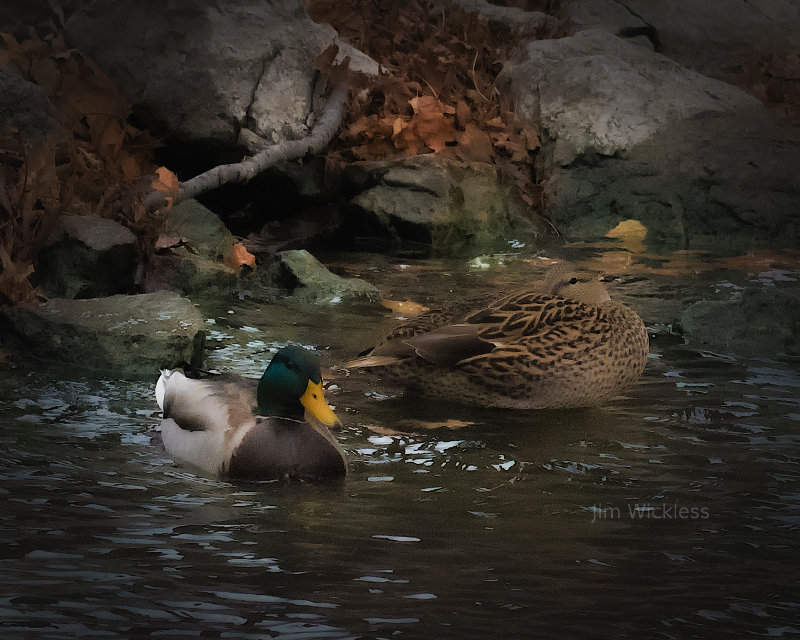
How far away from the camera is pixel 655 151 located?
11258mm

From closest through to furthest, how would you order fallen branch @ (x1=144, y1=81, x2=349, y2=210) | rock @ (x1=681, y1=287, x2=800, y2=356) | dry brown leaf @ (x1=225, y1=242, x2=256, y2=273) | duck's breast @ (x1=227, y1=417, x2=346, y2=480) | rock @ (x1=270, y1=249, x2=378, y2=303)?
1. duck's breast @ (x1=227, y1=417, x2=346, y2=480)
2. rock @ (x1=681, y1=287, x2=800, y2=356)
3. rock @ (x1=270, y1=249, x2=378, y2=303)
4. dry brown leaf @ (x1=225, y1=242, x2=256, y2=273)
5. fallen branch @ (x1=144, y1=81, x2=349, y2=210)

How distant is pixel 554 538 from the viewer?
4.52m

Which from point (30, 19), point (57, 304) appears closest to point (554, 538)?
point (57, 304)

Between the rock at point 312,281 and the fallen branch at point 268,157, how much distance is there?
3.47 ft

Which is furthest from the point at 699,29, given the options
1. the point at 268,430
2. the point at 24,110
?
the point at 268,430

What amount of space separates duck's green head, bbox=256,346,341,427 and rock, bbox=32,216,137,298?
3.09 meters

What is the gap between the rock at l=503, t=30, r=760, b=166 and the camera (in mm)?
11445

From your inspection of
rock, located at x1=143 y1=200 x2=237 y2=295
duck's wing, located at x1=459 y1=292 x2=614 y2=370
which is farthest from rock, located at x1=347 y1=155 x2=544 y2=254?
duck's wing, located at x1=459 y1=292 x2=614 y2=370

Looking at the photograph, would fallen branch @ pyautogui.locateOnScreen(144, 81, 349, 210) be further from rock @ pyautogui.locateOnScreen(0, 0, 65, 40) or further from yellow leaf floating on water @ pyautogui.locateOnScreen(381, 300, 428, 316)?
rock @ pyautogui.locateOnScreen(0, 0, 65, 40)

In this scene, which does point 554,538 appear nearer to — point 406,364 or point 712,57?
point 406,364

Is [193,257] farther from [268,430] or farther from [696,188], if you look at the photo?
[696,188]

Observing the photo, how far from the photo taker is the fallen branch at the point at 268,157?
9.46 metres

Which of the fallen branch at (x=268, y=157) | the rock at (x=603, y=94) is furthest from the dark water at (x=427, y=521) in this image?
the rock at (x=603, y=94)

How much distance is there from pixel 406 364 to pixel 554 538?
6.48ft
